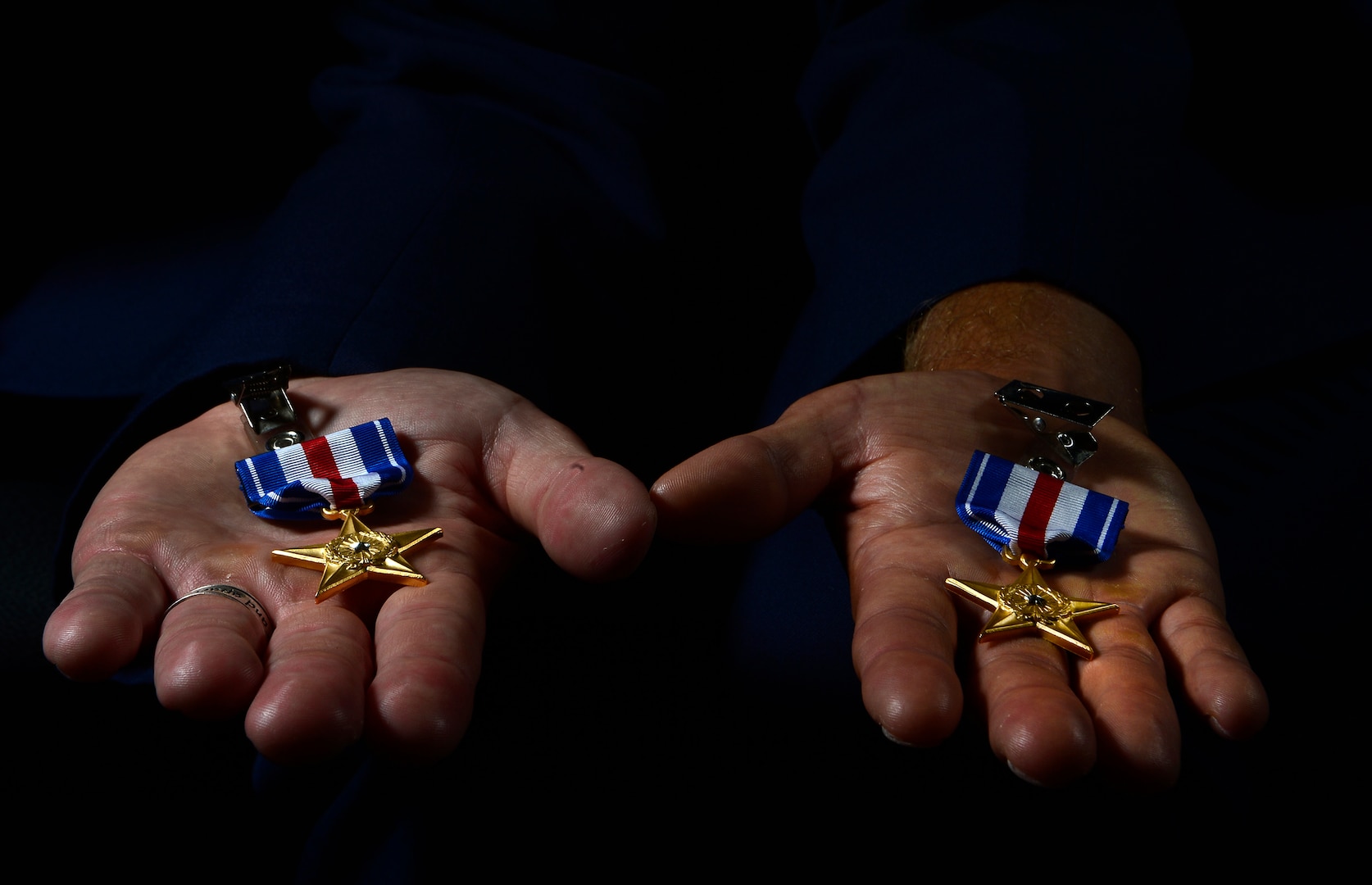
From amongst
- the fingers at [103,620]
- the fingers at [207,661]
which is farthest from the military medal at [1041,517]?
the fingers at [103,620]

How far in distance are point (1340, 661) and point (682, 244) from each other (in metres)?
1.62

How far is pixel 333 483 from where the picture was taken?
1130 mm

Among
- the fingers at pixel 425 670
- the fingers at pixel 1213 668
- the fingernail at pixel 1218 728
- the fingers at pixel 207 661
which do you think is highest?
the fingers at pixel 207 661

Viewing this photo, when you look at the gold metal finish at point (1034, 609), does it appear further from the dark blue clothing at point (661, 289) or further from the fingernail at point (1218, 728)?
the dark blue clothing at point (661, 289)

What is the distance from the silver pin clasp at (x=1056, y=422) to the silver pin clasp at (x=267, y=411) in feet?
3.17

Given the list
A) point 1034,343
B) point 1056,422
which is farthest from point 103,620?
point 1034,343

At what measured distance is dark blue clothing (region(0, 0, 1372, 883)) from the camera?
56.8 inches

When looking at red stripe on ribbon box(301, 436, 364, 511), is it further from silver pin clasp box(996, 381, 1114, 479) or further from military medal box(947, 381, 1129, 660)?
silver pin clasp box(996, 381, 1114, 479)

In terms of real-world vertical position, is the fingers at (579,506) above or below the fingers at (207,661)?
above

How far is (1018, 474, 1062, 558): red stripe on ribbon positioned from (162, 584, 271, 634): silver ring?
2.85 ft

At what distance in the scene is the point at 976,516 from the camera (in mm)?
1136

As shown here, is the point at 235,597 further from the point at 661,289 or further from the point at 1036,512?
the point at 661,289

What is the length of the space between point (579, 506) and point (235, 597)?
1.23 ft

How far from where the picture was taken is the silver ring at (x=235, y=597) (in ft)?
3.15
